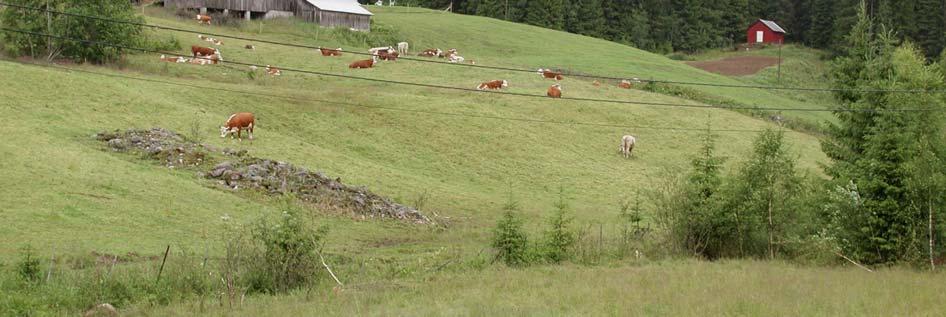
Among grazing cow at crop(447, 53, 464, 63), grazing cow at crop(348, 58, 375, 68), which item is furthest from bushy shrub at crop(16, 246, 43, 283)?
grazing cow at crop(447, 53, 464, 63)

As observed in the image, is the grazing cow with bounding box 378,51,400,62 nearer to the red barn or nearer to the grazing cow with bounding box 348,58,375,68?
the grazing cow with bounding box 348,58,375,68

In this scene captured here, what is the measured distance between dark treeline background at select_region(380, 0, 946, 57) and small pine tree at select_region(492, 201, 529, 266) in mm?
93046

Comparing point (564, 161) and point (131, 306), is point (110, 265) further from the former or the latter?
point (564, 161)

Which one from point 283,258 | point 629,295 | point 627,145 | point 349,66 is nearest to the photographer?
point 629,295

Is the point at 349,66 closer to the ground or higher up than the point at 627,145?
higher up

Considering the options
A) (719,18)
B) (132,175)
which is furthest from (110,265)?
(719,18)

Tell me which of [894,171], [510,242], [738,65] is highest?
[738,65]

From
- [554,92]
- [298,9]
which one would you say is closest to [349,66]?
[554,92]

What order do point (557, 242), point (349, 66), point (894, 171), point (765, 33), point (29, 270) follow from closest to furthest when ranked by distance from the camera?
point (29, 270), point (557, 242), point (894, 171), point (349, 66), point (765, 33)

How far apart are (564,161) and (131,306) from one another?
88.1 feet

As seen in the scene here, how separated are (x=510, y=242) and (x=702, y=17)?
108 metres

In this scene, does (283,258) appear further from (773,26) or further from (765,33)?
(773,26)

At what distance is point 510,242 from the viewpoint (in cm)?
2603

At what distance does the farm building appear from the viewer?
7294 centimetres
